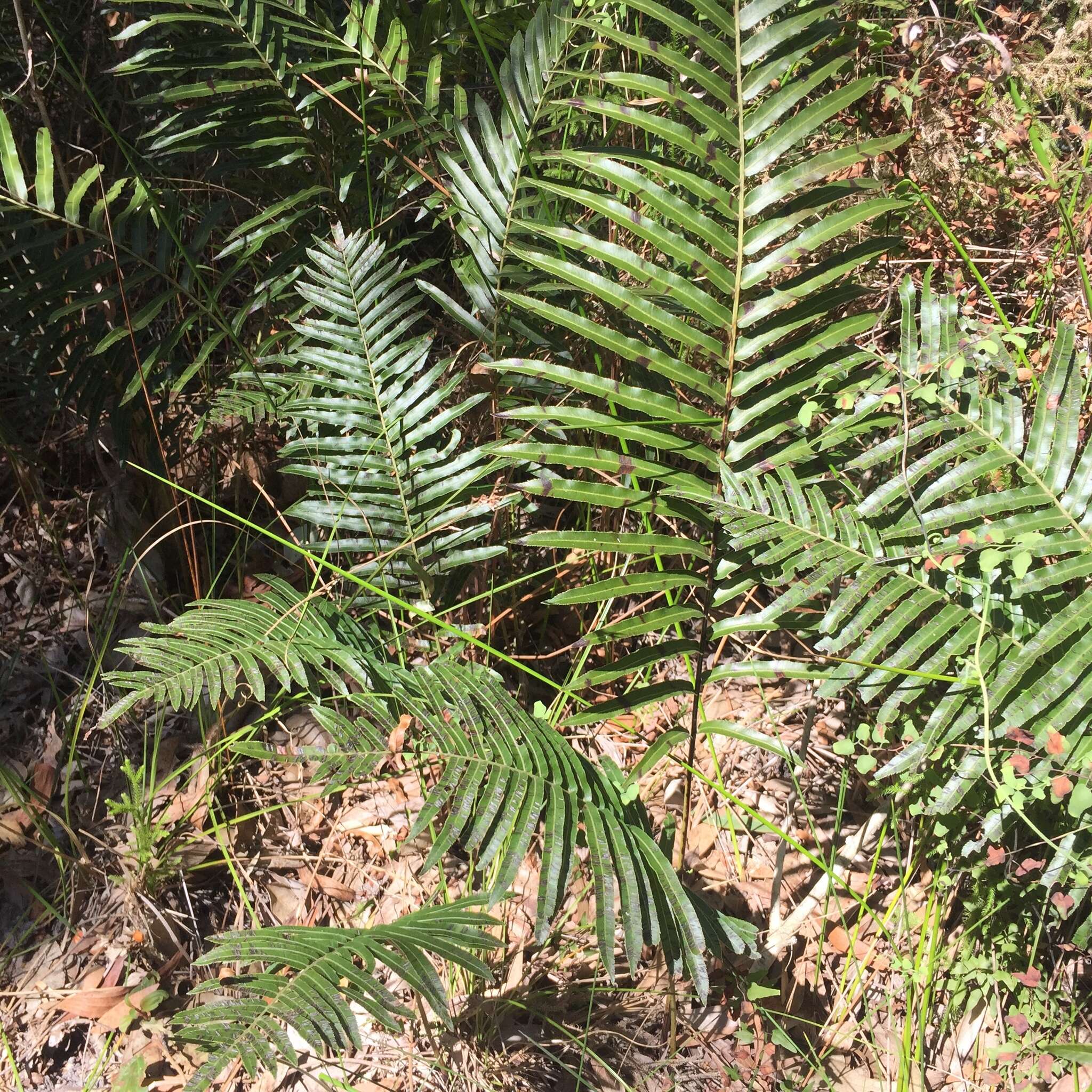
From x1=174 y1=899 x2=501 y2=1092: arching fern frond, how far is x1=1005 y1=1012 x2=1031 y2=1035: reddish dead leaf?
96 cm

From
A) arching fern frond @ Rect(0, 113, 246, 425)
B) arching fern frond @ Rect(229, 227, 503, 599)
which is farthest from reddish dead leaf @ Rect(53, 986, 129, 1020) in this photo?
arching fern frond @ Rect(0, 113, 246, 425)

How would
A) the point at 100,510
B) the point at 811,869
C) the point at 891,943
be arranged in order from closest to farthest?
the point at 891,943
the point at 811,869
the point at 100,510

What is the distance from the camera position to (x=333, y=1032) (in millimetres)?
1184

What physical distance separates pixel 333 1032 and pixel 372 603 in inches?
35.6

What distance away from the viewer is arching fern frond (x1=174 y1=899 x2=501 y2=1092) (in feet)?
3.81

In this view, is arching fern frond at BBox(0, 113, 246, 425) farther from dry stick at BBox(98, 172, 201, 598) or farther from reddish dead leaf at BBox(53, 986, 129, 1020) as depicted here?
reddish dead leaf at BBox(53, 986, 129, 1020)

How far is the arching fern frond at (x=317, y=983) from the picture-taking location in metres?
1.16

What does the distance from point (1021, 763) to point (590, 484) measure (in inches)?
31.0

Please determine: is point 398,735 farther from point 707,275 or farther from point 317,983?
point 707,275

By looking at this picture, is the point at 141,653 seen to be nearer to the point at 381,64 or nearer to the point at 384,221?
the point at 384,221

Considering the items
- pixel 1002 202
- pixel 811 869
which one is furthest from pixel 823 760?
pixel 1002 202

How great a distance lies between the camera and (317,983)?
1253 millimetres

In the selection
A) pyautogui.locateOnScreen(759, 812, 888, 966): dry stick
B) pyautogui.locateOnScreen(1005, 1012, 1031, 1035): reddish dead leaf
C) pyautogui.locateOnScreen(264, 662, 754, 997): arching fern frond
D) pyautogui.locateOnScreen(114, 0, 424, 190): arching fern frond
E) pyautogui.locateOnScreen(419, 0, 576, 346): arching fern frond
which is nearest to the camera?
pyautogui.locateOnScreen(264, 662, 754, 997): arching fern frond

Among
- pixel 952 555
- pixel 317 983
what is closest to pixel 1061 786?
pixel 952 555
